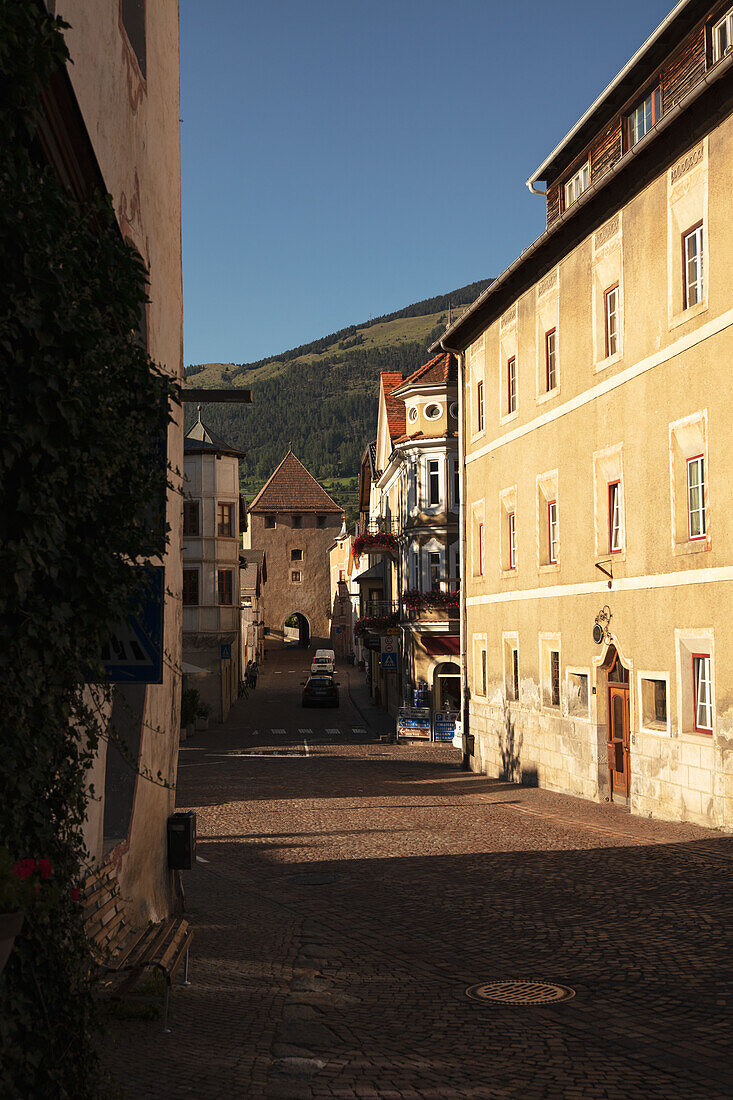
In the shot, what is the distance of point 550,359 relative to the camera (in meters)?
25.5

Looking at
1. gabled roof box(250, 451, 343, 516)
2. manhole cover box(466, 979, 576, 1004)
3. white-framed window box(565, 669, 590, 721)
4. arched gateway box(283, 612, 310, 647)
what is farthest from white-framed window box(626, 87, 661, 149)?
arched gateway box(283, 612, 310, 647)

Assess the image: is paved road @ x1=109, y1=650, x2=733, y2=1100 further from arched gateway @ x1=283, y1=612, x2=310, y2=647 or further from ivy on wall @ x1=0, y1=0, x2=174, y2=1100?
arched gateway @ x1=283, y1=612, x2=310, y2=647

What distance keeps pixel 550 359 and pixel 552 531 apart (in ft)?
13.0

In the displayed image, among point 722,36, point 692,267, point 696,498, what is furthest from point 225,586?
point 722,36

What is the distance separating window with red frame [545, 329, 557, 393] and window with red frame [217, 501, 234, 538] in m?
25.6

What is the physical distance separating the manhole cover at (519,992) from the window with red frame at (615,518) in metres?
13.1

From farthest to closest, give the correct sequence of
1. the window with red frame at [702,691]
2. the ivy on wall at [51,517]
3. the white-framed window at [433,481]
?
the white-framed window at [433,481], the window with red frame at [702,691], the ivy on wall at [51,517]

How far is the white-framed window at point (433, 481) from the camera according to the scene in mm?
42312

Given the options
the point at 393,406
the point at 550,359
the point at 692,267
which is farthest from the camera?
the point at 393,406

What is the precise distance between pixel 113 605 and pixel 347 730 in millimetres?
38378

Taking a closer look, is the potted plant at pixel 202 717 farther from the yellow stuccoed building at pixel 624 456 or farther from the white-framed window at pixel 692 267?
the white-framed window at pixel 692 267

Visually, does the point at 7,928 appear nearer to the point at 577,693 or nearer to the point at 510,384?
the point at 577,693

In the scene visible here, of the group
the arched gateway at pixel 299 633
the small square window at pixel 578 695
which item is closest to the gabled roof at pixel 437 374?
the small square window at pixel 578 695

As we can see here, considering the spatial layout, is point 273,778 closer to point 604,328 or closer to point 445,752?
point 445,752
